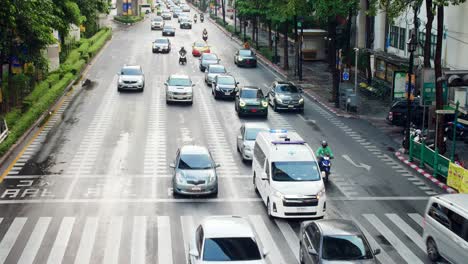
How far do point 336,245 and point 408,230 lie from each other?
6.57 metres

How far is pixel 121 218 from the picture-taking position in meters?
25.5

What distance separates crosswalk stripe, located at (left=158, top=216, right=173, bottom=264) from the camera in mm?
21562

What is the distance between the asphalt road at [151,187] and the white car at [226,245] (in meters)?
2.53

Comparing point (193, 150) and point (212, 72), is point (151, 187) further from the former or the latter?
point (212, 72)

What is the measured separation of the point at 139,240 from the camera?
23.2m

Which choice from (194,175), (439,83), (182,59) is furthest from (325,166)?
(182,59)

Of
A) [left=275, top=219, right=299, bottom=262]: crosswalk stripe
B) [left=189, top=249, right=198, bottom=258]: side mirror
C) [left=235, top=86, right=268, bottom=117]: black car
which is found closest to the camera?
[left=189, top=249, right=198, bottom=258]: side mirror

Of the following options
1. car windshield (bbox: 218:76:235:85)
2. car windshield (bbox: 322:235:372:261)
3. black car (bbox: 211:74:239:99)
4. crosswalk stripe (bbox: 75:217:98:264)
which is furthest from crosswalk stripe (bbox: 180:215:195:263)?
car windshield (bbox: 218:76:235:85)

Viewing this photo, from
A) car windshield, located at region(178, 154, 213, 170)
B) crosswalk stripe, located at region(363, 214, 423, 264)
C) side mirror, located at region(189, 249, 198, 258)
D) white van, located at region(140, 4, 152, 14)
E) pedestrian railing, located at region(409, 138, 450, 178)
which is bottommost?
crosswalk stripe, located at region(363, 214, 423, 264)

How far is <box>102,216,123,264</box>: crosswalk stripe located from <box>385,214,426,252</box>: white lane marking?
956 cm

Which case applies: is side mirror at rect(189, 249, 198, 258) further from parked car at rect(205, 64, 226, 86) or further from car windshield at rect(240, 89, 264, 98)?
parked car at rect(205, 64, 226, 86)

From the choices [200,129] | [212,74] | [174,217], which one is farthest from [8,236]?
[212,74]

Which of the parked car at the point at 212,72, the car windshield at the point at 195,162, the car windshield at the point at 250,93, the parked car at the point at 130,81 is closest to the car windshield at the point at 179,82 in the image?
the parked car at the point at 130,81

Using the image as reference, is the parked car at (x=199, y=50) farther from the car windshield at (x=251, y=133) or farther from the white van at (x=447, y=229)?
the white van at (x=447, y=229)
